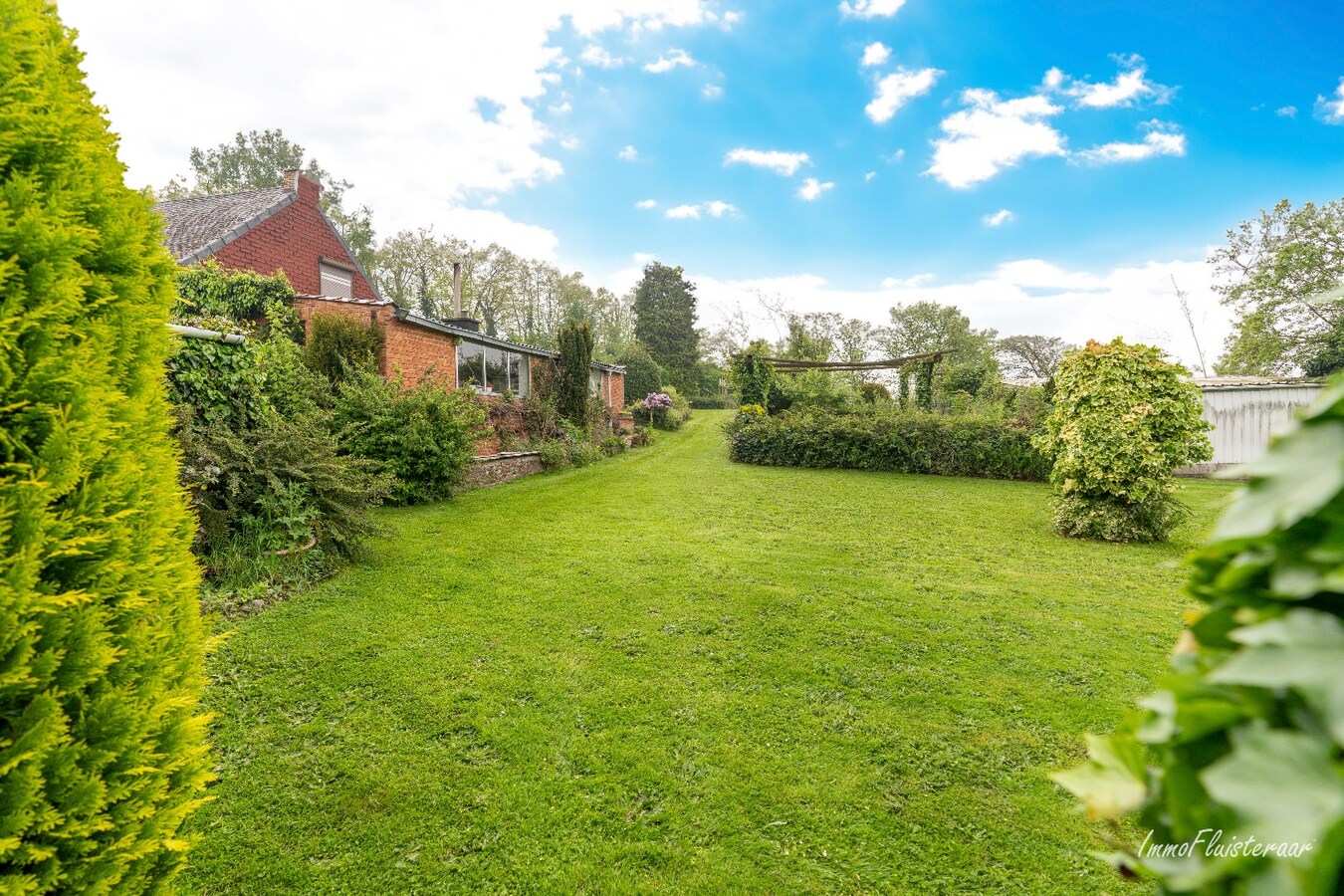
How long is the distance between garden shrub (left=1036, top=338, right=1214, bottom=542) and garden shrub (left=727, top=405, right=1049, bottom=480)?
4666 millimetres

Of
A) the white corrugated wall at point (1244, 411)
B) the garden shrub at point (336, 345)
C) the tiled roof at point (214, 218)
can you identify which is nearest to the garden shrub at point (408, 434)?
the garden shrub at point (336, 345)

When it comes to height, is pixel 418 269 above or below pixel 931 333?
above

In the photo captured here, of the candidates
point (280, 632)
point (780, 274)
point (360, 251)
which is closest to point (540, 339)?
point (360, 251)

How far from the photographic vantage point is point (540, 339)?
35.9 metres

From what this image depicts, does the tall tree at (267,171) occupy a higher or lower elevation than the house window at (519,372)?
higher

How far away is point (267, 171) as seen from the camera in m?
33.6

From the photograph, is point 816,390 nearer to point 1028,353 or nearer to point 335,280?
point 335,280

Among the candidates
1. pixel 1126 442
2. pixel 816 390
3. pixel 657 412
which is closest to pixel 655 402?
pixel 657 412

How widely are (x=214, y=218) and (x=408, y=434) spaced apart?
13902 millimetres

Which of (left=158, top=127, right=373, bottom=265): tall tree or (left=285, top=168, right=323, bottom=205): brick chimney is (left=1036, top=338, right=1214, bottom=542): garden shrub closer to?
(left=285, top=168, right=323, bottom=205): brick chimney

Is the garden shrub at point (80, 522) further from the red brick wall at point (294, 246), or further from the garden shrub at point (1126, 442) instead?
the red brick wall at point (294, 246)

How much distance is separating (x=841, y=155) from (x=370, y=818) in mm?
20202

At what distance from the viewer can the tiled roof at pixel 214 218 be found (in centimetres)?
1393

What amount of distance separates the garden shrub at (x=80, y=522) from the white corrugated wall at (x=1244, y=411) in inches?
699
